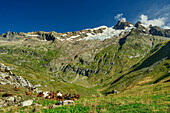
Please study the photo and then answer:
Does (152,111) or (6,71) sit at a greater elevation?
(6,71)

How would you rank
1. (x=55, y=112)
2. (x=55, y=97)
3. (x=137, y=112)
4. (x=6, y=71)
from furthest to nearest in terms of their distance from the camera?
(x=6, y=71) → (x=55, y=97) → (x=55, y=112) → (x=137, y=112)

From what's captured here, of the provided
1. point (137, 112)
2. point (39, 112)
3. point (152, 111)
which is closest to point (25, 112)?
Answer: point (39, 112)

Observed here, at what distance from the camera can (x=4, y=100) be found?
26.3 meters

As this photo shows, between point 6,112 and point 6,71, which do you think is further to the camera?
point 6,71

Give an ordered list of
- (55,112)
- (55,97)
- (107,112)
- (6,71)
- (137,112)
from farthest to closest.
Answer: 1. (6,71)
2. (55,97)
3. (55,112)
4. (107,112)
5. (137,112)

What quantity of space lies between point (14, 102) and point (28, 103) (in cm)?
416

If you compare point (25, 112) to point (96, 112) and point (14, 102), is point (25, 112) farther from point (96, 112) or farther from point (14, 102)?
point (96, 112)

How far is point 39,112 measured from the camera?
20109mm

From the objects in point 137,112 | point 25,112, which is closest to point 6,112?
point 25,112

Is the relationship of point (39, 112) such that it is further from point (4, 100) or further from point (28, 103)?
point (4, 100)

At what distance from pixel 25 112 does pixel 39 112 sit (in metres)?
3.09

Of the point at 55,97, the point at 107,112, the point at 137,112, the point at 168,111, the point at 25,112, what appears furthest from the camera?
the point at 55,97

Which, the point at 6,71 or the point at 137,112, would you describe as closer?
the point at 137,112

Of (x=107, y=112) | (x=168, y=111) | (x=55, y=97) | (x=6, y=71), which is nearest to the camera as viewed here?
(x=168, y=111)
